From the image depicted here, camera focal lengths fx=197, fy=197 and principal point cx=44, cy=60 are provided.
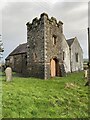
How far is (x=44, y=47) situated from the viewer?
2411 centimetres

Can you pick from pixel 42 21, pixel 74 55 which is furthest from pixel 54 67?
pixel 74 55

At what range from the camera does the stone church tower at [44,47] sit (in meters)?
24.3

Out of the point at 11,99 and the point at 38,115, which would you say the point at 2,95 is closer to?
the point at 11,99

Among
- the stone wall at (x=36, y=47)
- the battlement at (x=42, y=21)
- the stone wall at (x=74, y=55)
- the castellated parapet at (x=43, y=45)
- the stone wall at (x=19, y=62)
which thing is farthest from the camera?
the stone wall at (x=74, y=55)

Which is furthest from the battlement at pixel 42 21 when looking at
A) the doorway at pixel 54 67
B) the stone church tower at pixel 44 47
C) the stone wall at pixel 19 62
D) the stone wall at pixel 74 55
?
the stone wall at pixel 74 55

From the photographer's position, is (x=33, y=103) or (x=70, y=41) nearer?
(x=33, y=103)

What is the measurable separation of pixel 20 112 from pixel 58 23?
20.7m

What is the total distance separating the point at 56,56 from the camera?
1051 inches

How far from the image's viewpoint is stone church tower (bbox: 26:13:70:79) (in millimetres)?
24297

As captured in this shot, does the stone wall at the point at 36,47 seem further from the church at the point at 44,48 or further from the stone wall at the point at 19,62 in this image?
the stone wall at the point at 19,62

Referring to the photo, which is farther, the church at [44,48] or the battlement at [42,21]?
the battlement at [42,21]

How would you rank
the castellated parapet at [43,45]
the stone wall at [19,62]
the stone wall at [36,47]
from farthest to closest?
the stone wall at [19,62]
the stone wall at [36,47]
the castellated parapet at [43,45]

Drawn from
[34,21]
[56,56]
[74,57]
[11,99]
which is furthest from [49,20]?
[11,99]

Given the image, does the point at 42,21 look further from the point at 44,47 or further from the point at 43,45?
the point at 44,47
